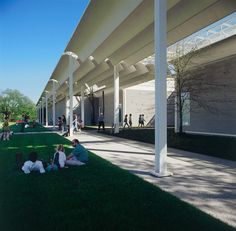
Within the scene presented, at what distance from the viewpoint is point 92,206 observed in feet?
15.8

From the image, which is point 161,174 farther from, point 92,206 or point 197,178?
point 92,206

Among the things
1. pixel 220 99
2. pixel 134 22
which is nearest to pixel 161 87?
pixel 134 22

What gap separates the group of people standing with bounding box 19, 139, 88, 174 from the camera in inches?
301

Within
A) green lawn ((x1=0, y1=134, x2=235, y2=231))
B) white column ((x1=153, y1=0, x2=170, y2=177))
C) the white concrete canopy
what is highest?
the white concrete canopy

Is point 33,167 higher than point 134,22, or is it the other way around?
point 134,22

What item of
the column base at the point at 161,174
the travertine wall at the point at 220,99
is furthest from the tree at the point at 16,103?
the column base at the point at 161,174

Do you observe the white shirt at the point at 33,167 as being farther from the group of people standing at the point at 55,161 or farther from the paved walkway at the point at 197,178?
the paved walkway at the point at 197,178

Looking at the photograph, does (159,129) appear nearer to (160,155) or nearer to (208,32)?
(160,155)

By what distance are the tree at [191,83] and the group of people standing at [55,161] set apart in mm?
9579

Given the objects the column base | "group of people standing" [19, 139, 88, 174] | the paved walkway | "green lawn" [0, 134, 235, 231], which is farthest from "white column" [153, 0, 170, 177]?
A: "group of people standing" [19, 139, 88, 174]

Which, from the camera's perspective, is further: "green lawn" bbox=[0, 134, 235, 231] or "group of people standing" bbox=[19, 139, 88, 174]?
"group of people standing" bbox=[19, 139, 88, 174]

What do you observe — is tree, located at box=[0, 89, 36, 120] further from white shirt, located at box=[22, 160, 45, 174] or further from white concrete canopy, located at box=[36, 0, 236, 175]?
white shirt, located at box=[22, 160, 45, 174]

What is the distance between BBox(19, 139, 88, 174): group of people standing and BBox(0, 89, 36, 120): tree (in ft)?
321

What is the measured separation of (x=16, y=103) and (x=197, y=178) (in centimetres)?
10918
